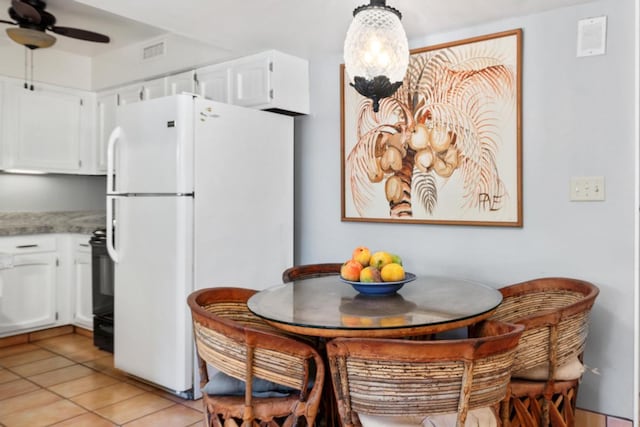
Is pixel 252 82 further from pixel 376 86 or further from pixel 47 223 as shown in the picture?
pixel 47 223

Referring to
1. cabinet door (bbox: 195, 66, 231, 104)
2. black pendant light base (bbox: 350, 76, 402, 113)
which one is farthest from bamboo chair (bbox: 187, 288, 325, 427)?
cabinet door (bbox: 195, 66, 231, 104)

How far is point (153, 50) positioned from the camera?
3895mm

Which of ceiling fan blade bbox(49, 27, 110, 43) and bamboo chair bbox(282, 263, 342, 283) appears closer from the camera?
bamboo chair bbox(282, 263, 342, 283)

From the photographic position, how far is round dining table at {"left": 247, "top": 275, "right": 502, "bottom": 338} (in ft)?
5.15

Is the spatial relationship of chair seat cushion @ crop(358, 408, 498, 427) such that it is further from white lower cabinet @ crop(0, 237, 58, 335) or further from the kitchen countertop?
white lower cabinet @ crop(0, 237, 58, 335)

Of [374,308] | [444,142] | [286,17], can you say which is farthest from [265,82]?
[374,308]

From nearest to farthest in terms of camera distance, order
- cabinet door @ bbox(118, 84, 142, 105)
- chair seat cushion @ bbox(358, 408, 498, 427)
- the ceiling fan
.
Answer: chair seat cushion @ bbox(358, 408, 498, 427) < the ceiling fan < cabinet door @ bbox(118, 84, 142, 105)

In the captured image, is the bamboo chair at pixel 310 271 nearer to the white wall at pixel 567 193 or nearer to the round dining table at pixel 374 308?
the round dining table at pixel 374 308

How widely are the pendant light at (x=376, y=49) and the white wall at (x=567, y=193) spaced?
0.97 m

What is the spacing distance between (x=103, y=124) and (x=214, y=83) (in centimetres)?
169

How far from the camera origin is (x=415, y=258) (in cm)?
288

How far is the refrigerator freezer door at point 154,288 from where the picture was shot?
107 inches

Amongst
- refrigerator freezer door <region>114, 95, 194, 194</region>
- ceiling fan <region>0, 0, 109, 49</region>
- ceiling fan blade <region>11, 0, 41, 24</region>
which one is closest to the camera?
refrigerator freezer door <region>114, 95, 194, 194</region>

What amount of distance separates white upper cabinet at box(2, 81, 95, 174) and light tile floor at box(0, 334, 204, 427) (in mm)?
1641
